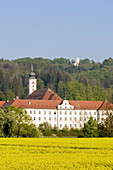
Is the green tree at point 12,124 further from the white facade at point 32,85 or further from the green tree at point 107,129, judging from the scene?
the white facade at point 32,85

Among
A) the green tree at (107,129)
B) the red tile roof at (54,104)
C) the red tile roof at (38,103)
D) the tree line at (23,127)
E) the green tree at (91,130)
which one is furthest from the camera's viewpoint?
the red tile roof at (54,104)

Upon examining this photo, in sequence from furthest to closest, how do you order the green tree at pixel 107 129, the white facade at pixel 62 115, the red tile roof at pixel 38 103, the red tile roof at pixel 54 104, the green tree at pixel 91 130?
the red tile roof at pixel 54 104 < the white facade at pixel 62 115 < the red tile roof at pixel 38 103 < the green tree at pixel 91 130 < the green tree at pixel 107 129

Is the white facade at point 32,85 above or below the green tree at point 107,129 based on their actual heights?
above

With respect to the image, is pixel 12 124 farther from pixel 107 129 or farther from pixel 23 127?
pixel 107 129

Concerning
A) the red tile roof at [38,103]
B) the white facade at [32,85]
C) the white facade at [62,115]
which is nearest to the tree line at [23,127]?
the white facade at [62,115]

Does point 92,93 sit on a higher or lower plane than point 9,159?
higher

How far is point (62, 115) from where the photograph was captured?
13238 cm

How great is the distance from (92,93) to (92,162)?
138 meters

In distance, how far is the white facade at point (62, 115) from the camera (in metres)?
130

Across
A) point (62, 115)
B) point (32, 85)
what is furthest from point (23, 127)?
point (32, 85)

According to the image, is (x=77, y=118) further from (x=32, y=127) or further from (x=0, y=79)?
(x=0, y=79)

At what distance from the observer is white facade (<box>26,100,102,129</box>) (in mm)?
129587

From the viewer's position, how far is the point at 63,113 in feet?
434

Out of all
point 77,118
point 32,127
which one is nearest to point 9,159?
→ point 32,127
